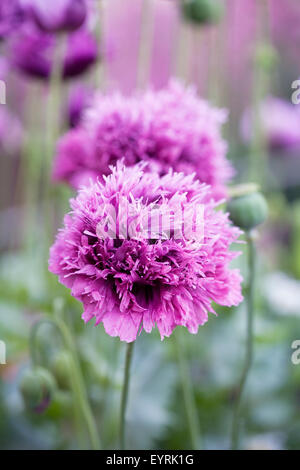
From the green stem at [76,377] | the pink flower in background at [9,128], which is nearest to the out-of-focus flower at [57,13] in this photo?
the green stem at [76,377]

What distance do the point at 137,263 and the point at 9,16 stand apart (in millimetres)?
284

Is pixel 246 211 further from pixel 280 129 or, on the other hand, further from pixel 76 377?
pixel 280 129

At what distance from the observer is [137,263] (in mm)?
265

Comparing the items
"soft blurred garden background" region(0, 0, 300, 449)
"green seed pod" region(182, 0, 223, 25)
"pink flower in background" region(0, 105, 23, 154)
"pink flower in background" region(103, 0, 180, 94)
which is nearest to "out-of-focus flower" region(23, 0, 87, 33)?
"soft blurred garden background" region(0, 0, 300, 449)

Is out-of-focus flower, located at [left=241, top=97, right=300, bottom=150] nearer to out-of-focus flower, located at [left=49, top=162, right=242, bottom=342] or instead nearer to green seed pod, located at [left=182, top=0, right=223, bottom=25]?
green seed pod, located at [left=182, top=0, right=223, bottom=25]

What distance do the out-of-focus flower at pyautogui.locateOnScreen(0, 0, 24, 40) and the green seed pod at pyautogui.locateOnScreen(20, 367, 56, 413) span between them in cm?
25

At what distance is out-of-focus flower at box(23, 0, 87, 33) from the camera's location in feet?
1.49

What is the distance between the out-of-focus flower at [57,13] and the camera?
0.45m

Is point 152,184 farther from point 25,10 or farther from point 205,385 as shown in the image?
point 205,385

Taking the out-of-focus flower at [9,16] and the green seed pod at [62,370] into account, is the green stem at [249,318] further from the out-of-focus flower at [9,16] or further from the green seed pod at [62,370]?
the out-of-focus flower at [9,16]

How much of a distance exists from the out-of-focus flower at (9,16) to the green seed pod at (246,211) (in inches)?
9.3

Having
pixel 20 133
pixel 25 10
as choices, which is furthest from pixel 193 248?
pixel 20 133

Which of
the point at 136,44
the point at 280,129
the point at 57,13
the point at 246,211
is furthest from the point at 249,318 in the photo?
the point at 136,44

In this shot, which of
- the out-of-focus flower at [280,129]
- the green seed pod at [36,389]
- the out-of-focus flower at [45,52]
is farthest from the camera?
the out-of-focus flower at [280,129]
